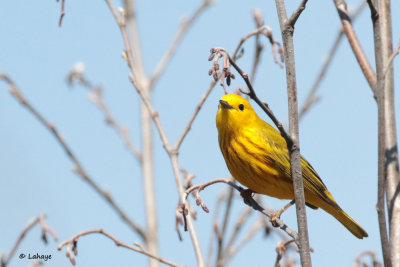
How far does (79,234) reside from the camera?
327 centimetres

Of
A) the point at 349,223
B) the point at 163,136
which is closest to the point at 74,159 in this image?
the point at 163,136

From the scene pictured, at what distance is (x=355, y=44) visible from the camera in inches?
140

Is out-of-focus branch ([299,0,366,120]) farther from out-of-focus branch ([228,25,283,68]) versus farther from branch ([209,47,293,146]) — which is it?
branch ([209,47,293,146])

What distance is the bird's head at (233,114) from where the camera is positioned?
5.10 metres

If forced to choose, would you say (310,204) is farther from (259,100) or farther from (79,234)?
(259,100)

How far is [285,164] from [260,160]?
0.74ft

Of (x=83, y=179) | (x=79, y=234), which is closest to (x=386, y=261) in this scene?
(x=79, y=234)

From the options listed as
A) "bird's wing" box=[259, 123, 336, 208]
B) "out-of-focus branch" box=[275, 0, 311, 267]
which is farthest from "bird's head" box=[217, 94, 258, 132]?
"out-of-focus branch" box=[275, 0, 311, 267]

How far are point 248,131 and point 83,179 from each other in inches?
62.6

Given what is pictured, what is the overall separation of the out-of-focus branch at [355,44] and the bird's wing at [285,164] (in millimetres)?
1478

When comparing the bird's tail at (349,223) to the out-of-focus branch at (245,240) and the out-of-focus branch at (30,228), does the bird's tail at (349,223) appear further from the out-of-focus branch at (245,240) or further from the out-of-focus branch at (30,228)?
the out-of-focus branch at (30,228)

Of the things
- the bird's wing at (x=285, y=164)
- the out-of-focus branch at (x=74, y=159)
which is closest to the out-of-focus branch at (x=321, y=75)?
the bird's wing at (x=285, y=164)

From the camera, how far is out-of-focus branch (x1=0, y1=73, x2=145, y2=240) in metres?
4.66

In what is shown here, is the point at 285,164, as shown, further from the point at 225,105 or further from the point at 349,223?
the point at 349,223
